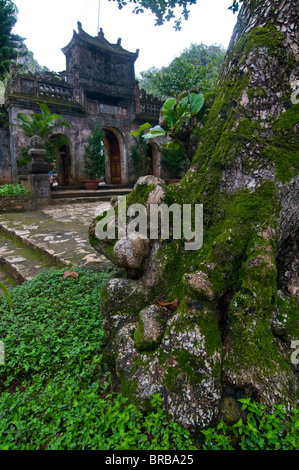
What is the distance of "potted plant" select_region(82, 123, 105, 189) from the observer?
42.2 feet

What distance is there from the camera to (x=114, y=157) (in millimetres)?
15922

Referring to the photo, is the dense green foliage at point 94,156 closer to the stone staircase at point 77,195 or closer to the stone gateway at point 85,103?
the stone gateway at point 85,103

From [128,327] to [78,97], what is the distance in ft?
45.3

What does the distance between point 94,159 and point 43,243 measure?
27.5ft

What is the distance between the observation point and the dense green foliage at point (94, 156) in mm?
12905

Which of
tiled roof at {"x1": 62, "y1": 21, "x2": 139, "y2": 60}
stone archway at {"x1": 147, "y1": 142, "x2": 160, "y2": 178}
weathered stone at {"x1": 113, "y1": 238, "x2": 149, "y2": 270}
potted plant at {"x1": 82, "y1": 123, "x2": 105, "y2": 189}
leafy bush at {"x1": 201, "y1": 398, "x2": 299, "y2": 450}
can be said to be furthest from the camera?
stone archway at {"x1": 147, "y1": 142, "x2": 160, "y2": 178}

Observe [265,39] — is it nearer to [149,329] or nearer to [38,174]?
[149,329]

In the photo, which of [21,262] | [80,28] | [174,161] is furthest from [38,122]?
[174,161]

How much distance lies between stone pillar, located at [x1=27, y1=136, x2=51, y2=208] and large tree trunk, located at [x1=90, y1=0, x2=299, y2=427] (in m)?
7.54

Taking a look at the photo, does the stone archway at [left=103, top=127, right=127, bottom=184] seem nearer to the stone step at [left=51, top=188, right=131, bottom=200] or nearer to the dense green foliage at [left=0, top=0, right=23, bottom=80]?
the stone step at [left=51, top=188, right=131, bottom=200]

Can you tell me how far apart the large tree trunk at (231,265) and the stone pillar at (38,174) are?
24.7 ft

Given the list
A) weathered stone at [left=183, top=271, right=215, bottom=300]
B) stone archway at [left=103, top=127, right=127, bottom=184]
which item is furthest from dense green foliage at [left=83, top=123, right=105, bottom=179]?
weathered stone at [left=183, top=271, right=215, bottom=300]

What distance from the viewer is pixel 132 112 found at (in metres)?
15.3

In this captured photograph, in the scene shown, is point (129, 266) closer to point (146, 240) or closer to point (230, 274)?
point (146, 240)
